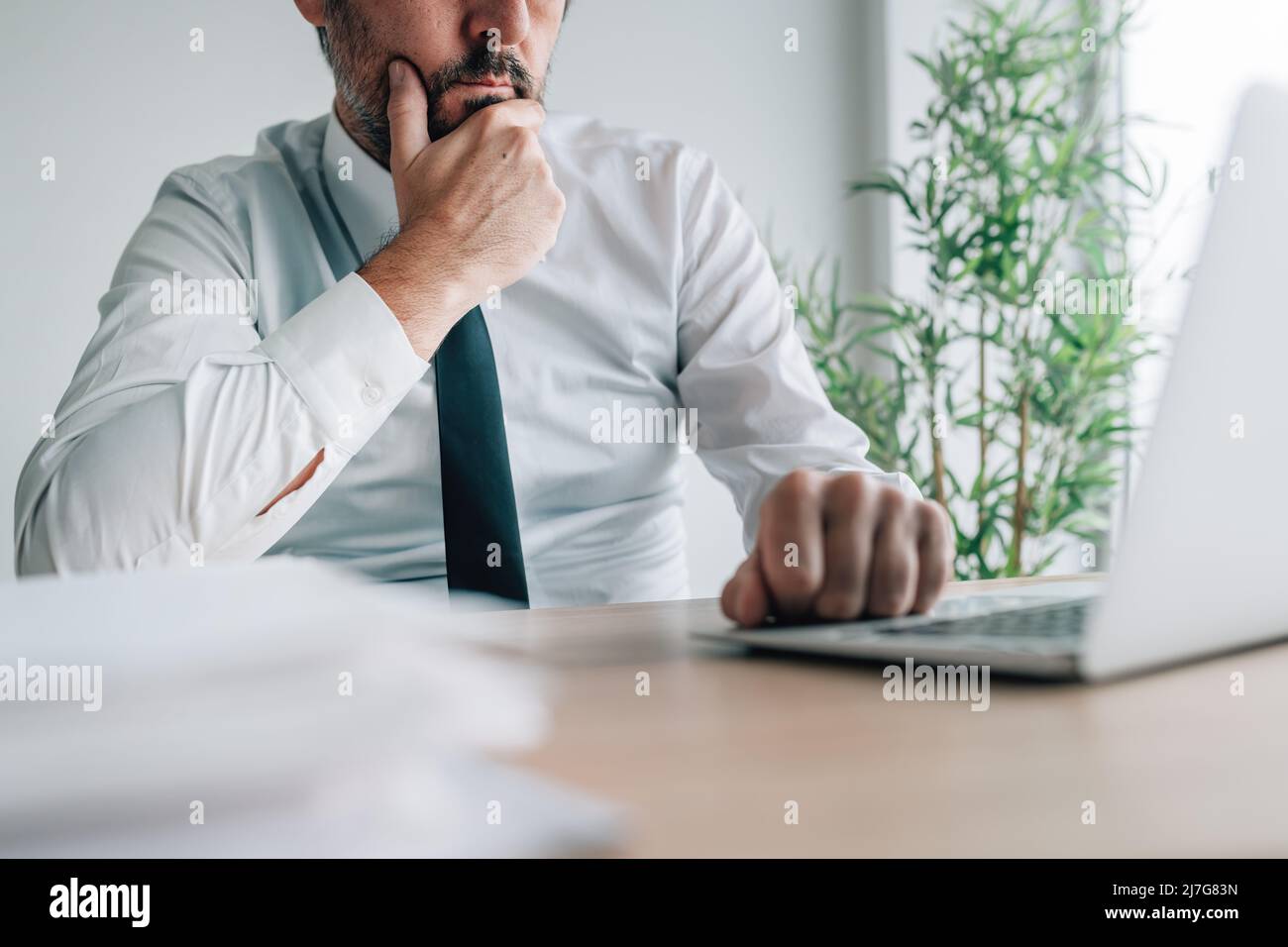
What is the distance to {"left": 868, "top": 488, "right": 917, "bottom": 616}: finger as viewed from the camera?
1.76 feet

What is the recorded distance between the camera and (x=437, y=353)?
1.04 m

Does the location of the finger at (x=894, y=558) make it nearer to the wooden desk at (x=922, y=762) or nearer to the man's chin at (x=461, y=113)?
the wooden desk at (x=922, y=762)

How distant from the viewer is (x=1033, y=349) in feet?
8.22

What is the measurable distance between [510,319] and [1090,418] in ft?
5.97

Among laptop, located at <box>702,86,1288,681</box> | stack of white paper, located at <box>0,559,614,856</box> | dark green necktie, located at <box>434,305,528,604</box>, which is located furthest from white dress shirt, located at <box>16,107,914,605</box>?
stack of white paper, located at <box>0,559,614,856</box>

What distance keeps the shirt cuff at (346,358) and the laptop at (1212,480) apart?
542 mm

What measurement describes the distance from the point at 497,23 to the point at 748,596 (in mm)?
922

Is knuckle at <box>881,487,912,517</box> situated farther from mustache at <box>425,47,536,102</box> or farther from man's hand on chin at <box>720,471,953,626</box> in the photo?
mustache at <box>425,47,536,102</box>

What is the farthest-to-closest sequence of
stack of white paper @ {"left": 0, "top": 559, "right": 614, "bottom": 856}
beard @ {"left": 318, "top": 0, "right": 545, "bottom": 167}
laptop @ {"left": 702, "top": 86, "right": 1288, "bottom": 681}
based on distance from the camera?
1. beard @ {"left": 318, "top": 0, "right": 545, "bottom": 167}
2. laptop @ {"left": 702, "top": 86, "right": 1288, "bottom": 681}
3. stack of white paper @ {"left": 0, "top": 559, "right": 614, "bottom": 856}

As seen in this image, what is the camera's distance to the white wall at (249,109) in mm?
2355

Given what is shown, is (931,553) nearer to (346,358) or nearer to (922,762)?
(922,762)

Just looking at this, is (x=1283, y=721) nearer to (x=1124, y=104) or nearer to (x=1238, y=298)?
(x=1238, y=298)

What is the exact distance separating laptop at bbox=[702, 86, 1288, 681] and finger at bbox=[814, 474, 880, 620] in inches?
3.6

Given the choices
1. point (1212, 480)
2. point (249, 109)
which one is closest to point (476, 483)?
point (1212, 480)
